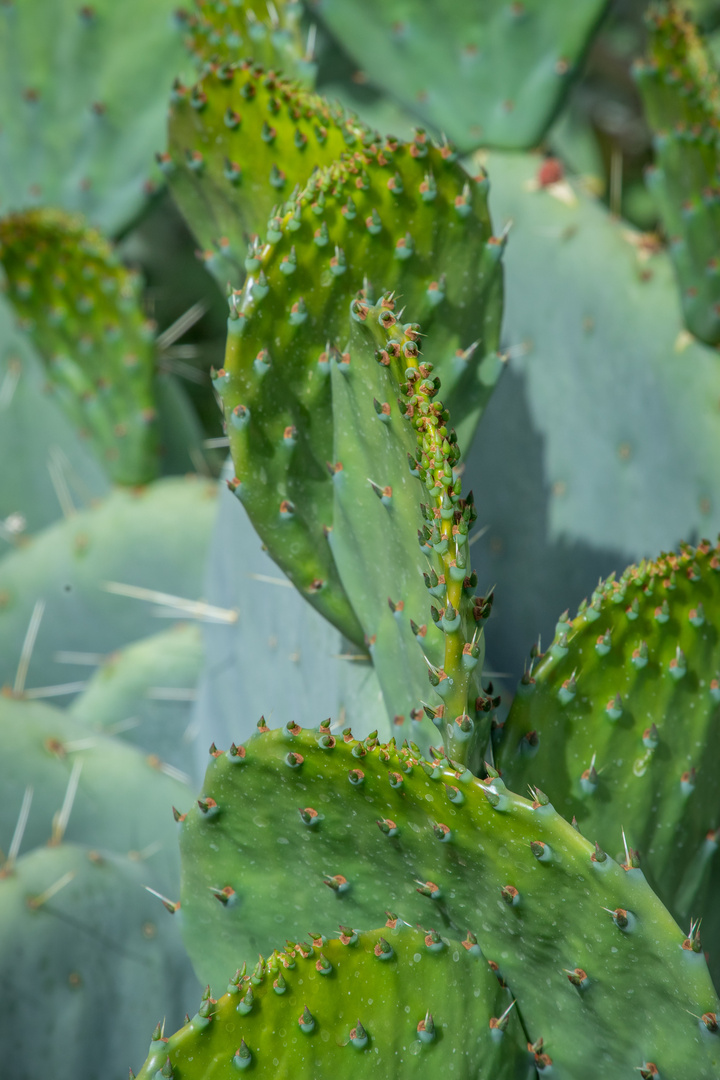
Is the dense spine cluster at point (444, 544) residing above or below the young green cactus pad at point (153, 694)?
above

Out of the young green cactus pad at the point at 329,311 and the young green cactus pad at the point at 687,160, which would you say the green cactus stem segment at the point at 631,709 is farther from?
the young green cactus pad at the point at 687,160

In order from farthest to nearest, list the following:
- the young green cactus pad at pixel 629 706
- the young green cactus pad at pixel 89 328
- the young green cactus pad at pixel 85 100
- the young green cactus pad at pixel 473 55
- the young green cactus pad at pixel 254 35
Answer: the young green cactus pad at pixel 85 100, the young green cactus pad at pixel 89 328, the young green cactus pad at pixel 473 55, the young green cactus pad at pixel 254 35, the young green cactus pad at pixel 629 706

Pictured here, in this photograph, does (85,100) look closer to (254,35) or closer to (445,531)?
(254,35)

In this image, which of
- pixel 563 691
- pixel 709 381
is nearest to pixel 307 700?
pixel 563 691

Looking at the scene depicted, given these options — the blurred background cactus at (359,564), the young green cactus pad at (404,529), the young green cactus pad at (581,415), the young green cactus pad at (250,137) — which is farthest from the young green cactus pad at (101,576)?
the young green cactus pad at (404,529)

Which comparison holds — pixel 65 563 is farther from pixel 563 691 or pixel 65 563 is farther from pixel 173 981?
pixel 563 691

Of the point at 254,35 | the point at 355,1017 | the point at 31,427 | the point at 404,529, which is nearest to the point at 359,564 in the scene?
the point at 404,529

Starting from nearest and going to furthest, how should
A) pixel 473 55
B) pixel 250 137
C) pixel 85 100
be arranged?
pixel 250 137, pixel 473 55, pixel 85 100
